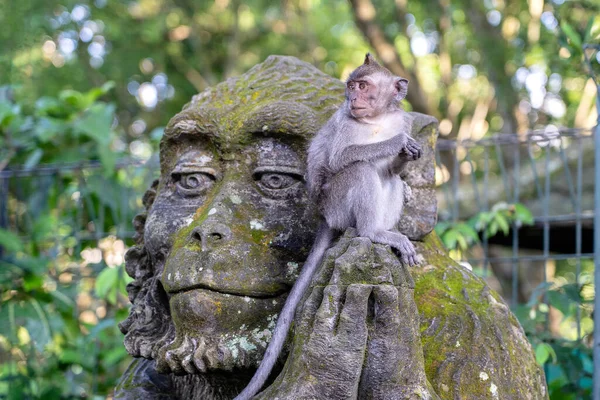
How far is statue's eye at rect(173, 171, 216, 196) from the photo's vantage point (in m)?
3.19

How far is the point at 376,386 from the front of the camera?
2.43 meters

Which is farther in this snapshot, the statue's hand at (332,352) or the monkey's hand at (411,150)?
the monkey's hand at (411,150)

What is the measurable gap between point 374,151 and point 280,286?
0.66m

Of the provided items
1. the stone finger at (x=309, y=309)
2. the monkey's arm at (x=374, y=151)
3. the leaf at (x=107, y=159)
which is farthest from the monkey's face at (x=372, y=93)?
the leaf at (x=107, y=159)

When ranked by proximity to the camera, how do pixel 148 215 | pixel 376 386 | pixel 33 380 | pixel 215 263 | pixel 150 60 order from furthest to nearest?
pixel 150 60
pixel 33 380
pixel 148 215
pixel 215 263
pixel 376 386

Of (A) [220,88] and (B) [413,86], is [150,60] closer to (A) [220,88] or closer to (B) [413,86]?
(B) [413,86]

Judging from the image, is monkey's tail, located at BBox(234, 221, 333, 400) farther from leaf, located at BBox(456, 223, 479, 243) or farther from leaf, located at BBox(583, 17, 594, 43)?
leaf, located at BBox(456, 223, 479, 243)

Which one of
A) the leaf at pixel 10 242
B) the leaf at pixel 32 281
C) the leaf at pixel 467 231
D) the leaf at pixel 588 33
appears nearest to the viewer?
the leaf at pixel 588 33

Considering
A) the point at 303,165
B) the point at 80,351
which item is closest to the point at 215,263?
the point at 303,165

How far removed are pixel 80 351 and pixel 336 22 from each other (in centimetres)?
1135

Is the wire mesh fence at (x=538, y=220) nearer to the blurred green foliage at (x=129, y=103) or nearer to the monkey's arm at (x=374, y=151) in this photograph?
the blurred green foliage at (x=129, y=103)

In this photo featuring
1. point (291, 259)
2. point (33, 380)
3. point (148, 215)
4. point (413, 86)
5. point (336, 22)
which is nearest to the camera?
point (291, 259)

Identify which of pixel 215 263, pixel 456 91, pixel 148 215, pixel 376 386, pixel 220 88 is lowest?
pixel 376 386

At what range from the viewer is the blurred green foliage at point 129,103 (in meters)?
6.18
